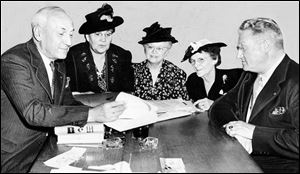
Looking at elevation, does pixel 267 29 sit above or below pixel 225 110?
above

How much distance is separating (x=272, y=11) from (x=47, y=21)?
295 centimetres

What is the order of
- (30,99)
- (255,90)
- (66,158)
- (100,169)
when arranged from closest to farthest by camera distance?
(100,169) → (66,158) → (30,99) → (255,90)

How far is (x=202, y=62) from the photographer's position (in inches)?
149

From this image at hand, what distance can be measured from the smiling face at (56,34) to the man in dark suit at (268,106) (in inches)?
44.3

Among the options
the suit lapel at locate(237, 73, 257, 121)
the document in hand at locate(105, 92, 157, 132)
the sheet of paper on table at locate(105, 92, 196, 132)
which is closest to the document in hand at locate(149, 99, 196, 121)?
the sheet of paper on table at locate(105, 92, 196, 132)

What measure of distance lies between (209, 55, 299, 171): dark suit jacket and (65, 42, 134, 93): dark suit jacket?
1414 mm

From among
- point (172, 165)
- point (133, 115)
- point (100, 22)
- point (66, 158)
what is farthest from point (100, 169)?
point (100, 22)

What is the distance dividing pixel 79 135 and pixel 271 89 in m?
1.23

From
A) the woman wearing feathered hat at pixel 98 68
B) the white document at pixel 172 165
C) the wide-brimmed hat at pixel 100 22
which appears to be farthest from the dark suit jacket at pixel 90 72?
the white document at pixel 172 165

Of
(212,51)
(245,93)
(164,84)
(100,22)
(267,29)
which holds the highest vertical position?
(267,29)

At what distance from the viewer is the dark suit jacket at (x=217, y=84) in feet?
12.6

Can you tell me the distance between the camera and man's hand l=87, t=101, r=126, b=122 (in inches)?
98.8

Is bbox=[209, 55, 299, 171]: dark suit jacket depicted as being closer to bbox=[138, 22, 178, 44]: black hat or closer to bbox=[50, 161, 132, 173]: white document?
bbox=[50, 161, 132, 173]: white document

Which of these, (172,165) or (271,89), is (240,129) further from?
(172,165)
